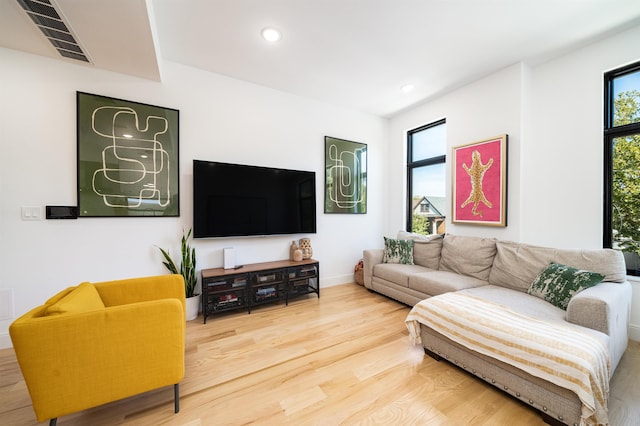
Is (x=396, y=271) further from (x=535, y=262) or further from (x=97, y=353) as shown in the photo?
(x=97, y=353)

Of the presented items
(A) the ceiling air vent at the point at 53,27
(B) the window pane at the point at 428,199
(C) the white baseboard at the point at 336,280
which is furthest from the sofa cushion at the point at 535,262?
(A) the ceiling air vent at the point at 53,27

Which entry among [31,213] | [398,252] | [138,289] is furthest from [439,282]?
[31,213]

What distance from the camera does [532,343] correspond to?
1.41 metres

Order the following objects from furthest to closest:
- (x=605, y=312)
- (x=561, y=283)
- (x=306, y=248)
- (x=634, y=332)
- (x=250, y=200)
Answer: (x=306, y=248)
(x=250, y=200)
(x=634, y=332)
(x=561, y=283)
(x=605, y=312)

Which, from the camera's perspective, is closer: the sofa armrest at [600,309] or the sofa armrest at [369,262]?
the sofa armrest at [600,309]

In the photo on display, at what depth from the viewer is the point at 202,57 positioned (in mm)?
2664

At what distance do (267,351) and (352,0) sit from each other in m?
2.98

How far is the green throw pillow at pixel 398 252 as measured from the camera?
3414mm

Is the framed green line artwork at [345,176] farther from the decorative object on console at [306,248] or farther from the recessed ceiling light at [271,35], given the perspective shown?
the recessed ceiling light at [271,35]

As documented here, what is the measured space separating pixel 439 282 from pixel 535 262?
89cm

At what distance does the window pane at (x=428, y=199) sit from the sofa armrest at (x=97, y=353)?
361cm

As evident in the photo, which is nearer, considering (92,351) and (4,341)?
(92,351)

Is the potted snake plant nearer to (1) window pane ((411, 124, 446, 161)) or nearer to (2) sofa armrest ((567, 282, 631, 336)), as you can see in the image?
(2) sofa armrest ((567, 282, 631, 336))

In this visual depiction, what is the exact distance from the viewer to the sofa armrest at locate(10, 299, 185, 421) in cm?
114
